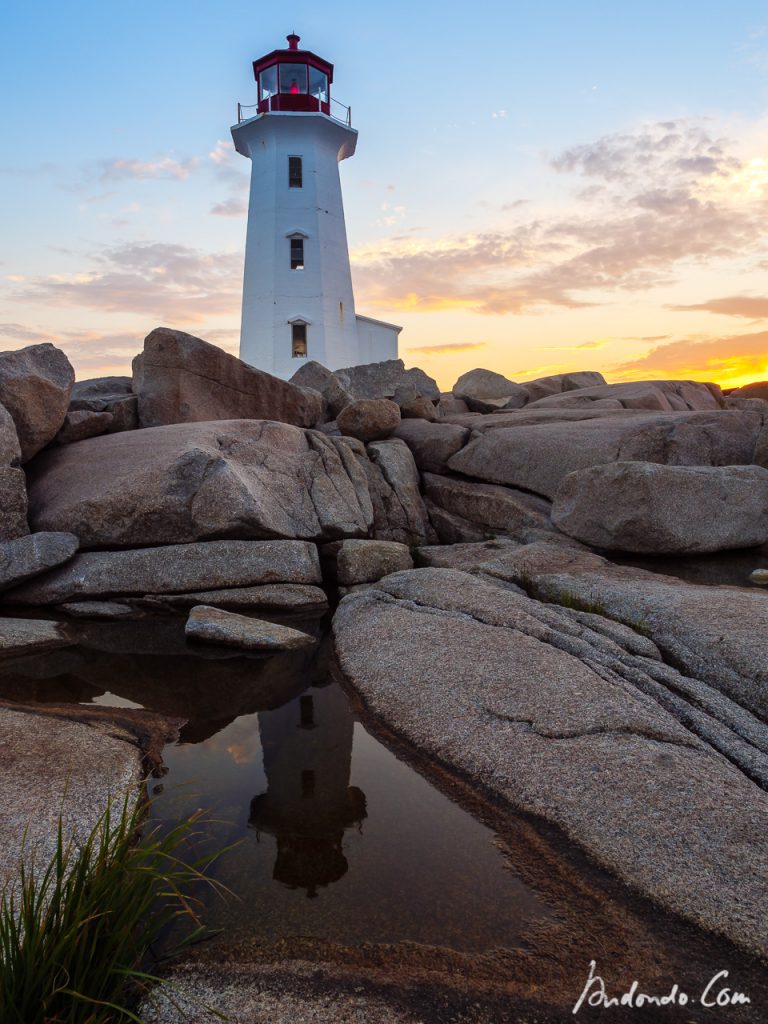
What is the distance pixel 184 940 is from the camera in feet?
13.0

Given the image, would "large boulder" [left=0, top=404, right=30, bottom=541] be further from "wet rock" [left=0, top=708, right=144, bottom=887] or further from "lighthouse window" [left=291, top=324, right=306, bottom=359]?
"lighthouse window" [left=291, top=324, right=306, bottom=359]

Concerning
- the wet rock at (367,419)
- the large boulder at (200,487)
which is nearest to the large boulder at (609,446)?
the wet rock at (367,419)

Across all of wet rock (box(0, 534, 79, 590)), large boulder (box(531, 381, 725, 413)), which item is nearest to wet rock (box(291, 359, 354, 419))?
large boulder (box(531, 381, 725, 413))

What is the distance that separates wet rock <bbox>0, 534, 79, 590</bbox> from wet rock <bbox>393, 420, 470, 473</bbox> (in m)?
9.03

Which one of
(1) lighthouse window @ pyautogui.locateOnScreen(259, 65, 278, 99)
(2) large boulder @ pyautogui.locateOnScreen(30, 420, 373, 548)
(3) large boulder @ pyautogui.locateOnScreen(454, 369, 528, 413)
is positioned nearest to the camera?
(2) large boulder @ pyautogui.locateOnScreen(30, 420, 373, 548)

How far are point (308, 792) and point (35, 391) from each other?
34.1 feet

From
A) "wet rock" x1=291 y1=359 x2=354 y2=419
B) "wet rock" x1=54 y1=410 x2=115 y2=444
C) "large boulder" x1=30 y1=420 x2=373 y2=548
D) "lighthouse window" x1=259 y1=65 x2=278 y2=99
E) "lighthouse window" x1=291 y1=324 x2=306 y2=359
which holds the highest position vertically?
"lighthouse window" x1=259 y1=65 x2=278 y2=99

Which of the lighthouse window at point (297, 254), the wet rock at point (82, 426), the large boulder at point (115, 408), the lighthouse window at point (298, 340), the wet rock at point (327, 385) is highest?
the lighthouse window at point (297, 254)

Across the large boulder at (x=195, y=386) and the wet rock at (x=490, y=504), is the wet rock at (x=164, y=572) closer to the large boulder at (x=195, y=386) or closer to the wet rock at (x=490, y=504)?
the large boulder at (x=195, y=386)

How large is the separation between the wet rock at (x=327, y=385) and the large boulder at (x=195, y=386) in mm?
2411

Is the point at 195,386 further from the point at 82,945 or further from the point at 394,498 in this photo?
the point at 82,945

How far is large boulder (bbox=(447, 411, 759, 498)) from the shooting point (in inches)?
605

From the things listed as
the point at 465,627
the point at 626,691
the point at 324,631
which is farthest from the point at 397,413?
the point at 626,691

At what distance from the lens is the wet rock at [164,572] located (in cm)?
1188
